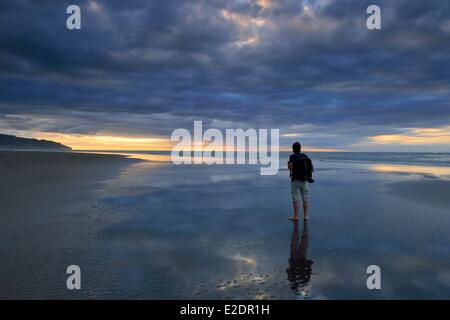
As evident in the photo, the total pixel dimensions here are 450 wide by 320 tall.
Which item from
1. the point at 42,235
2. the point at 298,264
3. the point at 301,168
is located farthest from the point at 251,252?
the point at 42,235

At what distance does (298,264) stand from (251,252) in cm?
120

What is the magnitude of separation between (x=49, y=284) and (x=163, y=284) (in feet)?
6.64

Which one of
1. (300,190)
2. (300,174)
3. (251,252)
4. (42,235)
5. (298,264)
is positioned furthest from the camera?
(300,190)

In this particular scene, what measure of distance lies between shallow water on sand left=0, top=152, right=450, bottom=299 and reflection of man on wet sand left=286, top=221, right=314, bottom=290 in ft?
0.07

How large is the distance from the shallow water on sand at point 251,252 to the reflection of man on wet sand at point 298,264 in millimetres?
20

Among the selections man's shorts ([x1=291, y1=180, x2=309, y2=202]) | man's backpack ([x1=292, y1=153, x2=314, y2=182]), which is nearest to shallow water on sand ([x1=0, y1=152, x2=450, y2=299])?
man's shorts ([x1=291, y1=180, x2=309, y2=202])

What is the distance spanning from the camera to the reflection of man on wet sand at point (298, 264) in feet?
18.4

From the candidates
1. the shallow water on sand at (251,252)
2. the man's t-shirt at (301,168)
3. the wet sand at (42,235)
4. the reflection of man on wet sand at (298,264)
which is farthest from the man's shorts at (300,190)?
the wet sand at (42,235)

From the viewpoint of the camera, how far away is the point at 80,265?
6.22 metres

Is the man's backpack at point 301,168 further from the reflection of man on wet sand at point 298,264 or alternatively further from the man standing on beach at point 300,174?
the reflection of man on wet sand at point 298,264

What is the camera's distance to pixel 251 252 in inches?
279

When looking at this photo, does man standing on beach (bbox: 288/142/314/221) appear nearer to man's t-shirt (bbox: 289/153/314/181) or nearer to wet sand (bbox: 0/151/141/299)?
man's t-shirt (bbox: 289/153/314/181)

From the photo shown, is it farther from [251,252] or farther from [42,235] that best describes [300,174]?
[42,235]
